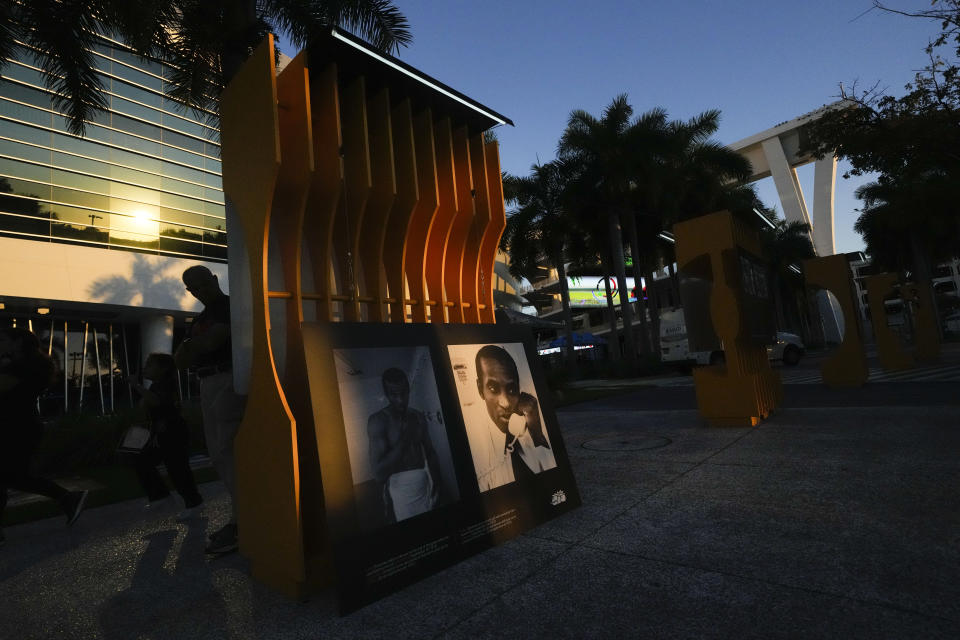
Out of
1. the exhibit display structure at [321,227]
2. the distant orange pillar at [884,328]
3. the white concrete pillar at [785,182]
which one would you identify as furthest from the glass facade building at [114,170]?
the white concrete pillar at [785,182]

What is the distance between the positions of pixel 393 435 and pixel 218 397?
139 cm

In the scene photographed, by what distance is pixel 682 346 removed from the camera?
19.5 m

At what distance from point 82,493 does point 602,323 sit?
2520 inches

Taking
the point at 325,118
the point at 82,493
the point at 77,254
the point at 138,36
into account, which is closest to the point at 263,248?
the point at 325,118

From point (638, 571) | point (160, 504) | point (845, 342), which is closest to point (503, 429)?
point (638, 571)

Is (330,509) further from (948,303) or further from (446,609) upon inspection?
(948,303)

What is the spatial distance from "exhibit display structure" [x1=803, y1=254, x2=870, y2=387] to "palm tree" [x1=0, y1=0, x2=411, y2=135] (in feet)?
33.6

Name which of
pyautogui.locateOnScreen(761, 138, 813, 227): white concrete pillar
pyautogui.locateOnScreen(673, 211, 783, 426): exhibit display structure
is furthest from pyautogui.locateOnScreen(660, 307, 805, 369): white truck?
pyautogui.locateOnScreen(761, 138, 813, 227): white concrete pillar

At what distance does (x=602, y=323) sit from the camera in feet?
214

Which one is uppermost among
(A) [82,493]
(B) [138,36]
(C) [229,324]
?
(B) [138,36]

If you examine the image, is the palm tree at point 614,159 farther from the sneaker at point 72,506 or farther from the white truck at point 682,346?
the sneaker at point 72,506

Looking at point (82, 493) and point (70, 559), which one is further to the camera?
point (82, 493)

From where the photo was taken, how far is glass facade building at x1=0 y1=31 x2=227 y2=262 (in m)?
19.5

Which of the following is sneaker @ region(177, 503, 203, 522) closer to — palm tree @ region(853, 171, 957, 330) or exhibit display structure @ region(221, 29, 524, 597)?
exhibit display structure @ region(221, 29, 524, 597)
